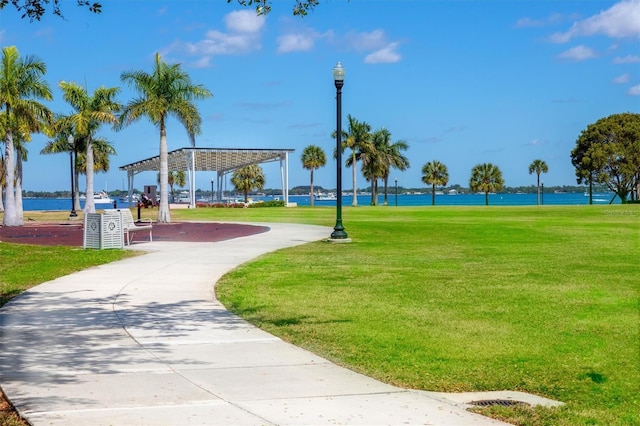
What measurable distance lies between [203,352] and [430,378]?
7.90 ft

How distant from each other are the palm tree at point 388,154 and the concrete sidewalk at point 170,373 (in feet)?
258

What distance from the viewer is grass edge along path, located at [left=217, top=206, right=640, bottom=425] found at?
645cm

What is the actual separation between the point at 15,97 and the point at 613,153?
7204cm

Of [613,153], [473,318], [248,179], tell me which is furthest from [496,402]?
[248,179]

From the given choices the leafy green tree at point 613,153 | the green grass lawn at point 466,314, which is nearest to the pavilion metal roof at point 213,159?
the leafy green tree at point 613,153

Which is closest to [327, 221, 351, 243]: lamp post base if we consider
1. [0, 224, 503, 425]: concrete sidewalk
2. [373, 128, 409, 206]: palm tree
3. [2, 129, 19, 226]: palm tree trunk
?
[0, 224, 503, 425]: concrete sidewalk

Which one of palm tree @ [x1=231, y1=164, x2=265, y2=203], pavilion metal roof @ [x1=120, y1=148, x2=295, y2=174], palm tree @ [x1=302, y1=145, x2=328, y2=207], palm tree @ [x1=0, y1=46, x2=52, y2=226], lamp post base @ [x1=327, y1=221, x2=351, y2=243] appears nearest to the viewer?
lamp post base @ [x1=327, y1=221, x2=351, y2=243]

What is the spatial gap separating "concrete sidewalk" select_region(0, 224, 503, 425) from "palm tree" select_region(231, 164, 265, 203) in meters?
100

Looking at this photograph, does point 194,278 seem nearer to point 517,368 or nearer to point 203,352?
point 203,352

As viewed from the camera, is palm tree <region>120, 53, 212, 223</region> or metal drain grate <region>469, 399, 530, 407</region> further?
palm tree <region>120, 53, 212, 223</region>

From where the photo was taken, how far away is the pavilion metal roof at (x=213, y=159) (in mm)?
67375

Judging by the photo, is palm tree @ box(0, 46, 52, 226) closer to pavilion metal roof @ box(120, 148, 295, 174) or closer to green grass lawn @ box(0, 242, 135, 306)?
green grass lawn @ box(0, 242, 135, 306)

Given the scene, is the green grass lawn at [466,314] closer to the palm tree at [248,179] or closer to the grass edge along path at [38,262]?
the grass edge along path at [38,262]

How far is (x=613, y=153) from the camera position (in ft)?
284
